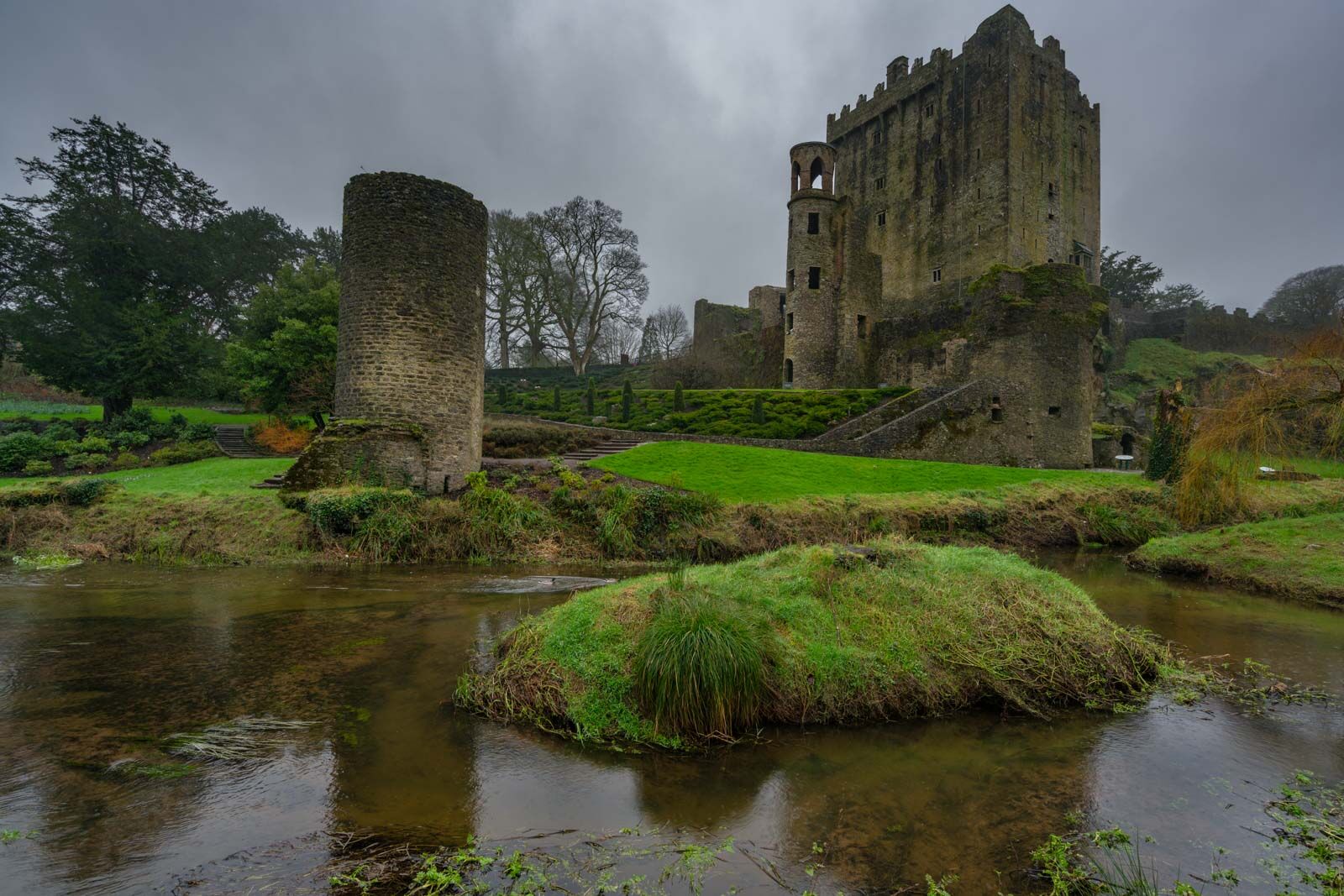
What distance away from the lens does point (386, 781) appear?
441 cm

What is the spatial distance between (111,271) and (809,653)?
Result: 36222 millimetres

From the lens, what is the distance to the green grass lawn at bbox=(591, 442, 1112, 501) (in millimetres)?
15977

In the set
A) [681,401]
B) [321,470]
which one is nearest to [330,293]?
[321,470]

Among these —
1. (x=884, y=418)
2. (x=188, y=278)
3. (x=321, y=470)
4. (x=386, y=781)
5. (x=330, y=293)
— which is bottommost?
(x=386, y=781)

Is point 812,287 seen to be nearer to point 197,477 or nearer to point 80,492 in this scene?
point 197,477

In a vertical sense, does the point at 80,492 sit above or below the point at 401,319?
below

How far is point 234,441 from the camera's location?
989 inches

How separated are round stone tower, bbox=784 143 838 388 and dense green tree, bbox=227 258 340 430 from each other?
2264 cm

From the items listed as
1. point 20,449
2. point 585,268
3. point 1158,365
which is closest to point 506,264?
point 585,268

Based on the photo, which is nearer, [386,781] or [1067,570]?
[386,781]

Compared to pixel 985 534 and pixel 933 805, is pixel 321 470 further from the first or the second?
pixel 985 534

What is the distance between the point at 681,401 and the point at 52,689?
24.9 m

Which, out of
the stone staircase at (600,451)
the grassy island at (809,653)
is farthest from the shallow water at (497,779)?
the stone staircase at (600,451)

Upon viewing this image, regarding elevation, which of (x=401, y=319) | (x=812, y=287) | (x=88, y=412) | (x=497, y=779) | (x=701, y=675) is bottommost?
(x=497, y=779)
